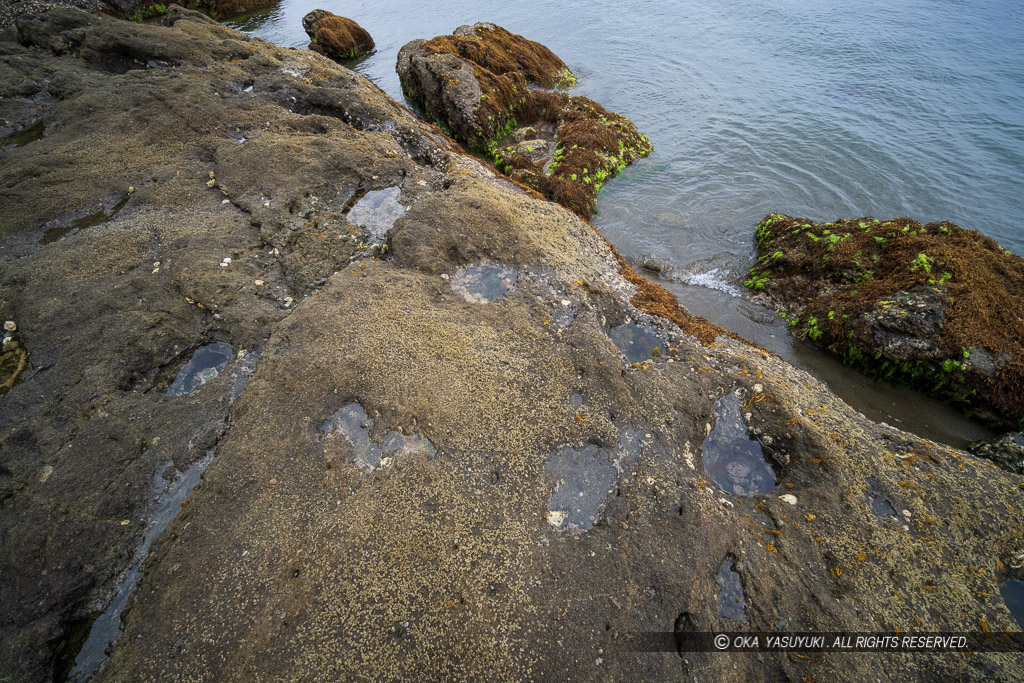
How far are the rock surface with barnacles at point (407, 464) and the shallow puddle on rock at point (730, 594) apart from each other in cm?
2

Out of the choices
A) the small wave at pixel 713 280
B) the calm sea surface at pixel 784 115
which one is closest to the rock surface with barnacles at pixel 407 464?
the small wave at pixel 713 280

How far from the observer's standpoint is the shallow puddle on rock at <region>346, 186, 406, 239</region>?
5957 mm

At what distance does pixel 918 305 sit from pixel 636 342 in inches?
178

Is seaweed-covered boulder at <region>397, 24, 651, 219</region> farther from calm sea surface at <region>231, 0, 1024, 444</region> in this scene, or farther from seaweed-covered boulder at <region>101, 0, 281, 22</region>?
seaweed-covered boulder at <region>101, 0, 281, 22</region>

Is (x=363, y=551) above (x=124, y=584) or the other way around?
above

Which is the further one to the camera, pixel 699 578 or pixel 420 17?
pixel 420 17

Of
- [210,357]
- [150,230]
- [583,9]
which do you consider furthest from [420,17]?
[210,357]

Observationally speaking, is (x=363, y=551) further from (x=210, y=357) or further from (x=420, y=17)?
(x=420, y=17)

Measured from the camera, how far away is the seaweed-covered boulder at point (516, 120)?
33.5 feet

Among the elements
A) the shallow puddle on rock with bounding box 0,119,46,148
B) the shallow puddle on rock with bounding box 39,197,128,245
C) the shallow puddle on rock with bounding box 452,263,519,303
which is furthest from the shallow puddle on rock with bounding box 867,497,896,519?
the shallow puddle on rock with bounding box 0,119,46,148

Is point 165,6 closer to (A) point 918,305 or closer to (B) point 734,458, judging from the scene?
(B) point 734,458

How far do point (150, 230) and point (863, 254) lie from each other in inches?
435

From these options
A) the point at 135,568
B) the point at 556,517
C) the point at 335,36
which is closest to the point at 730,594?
the point at 556,517

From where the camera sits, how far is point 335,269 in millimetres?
5332
